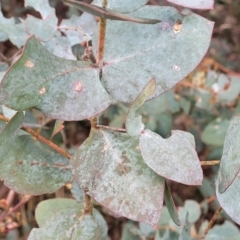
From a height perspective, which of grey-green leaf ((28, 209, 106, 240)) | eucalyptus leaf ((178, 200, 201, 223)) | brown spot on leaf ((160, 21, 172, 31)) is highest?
brown spot on leaf ((160, 21, 172, 31))

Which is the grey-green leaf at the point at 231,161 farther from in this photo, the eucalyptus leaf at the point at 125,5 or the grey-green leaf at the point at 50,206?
the grey-green leaf at the point at 50,206

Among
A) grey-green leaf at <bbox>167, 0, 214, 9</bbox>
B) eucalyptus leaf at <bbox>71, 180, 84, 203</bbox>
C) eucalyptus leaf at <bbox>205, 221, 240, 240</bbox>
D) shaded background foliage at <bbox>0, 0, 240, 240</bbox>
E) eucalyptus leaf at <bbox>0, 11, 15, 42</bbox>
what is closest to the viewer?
grey-green leaf at <bbox>167, 0, 214, 9</bbox>

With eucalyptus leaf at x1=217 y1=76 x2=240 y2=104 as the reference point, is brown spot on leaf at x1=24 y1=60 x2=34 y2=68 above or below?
above

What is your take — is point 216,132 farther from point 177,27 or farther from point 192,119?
point 177,27

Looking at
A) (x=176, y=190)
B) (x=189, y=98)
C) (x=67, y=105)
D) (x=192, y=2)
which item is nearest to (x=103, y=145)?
(x=67, y=105)

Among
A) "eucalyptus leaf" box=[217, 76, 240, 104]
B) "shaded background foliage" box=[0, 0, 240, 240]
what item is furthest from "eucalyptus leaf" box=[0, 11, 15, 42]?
"eucalyptus leaf" box=[217, 76, 240, 104]

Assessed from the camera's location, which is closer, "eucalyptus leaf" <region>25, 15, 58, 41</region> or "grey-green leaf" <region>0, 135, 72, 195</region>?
"grey-green leaf" <region>0, 135, 72, 195</region>

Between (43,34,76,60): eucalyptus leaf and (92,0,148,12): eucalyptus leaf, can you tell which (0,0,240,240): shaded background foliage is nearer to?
(43,34,76,60): eucalyptus leaf
